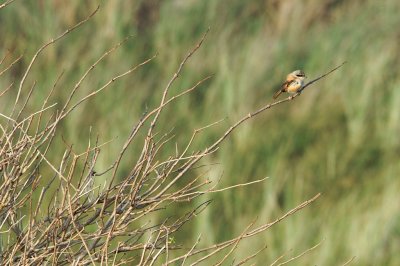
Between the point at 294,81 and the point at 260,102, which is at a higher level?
the point at 294,81

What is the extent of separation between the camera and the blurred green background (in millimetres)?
7459

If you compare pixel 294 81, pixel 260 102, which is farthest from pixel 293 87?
pixel 260 102

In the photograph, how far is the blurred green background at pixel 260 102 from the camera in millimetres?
7459

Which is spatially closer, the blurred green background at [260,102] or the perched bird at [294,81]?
the perched bird at [294,81]

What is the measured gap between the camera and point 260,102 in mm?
8805

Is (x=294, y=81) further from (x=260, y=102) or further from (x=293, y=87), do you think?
(x=260, y=102)

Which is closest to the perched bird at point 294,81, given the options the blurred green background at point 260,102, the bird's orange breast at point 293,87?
the bird's orange breast at point 293,87

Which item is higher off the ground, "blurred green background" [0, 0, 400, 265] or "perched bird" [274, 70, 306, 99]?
"perched bird" [274, 70, 306, 99]

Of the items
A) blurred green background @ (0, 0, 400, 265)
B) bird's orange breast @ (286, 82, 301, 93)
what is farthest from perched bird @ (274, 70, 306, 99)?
blurred green background @ (0, 0, 400, 265)

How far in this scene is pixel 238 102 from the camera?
8641mm

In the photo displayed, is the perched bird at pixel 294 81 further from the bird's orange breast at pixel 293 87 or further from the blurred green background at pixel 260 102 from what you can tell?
the blurred green background at pixel 260 102

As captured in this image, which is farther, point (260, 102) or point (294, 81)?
point (260, 102)

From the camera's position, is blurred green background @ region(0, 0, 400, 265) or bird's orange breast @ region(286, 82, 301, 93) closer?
bird's orange breast @ region(286, 82, 301, 93)

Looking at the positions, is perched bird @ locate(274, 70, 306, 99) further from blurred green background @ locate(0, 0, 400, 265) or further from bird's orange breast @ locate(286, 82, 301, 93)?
blurred green background @ locate(0, 0, 400, 265)
